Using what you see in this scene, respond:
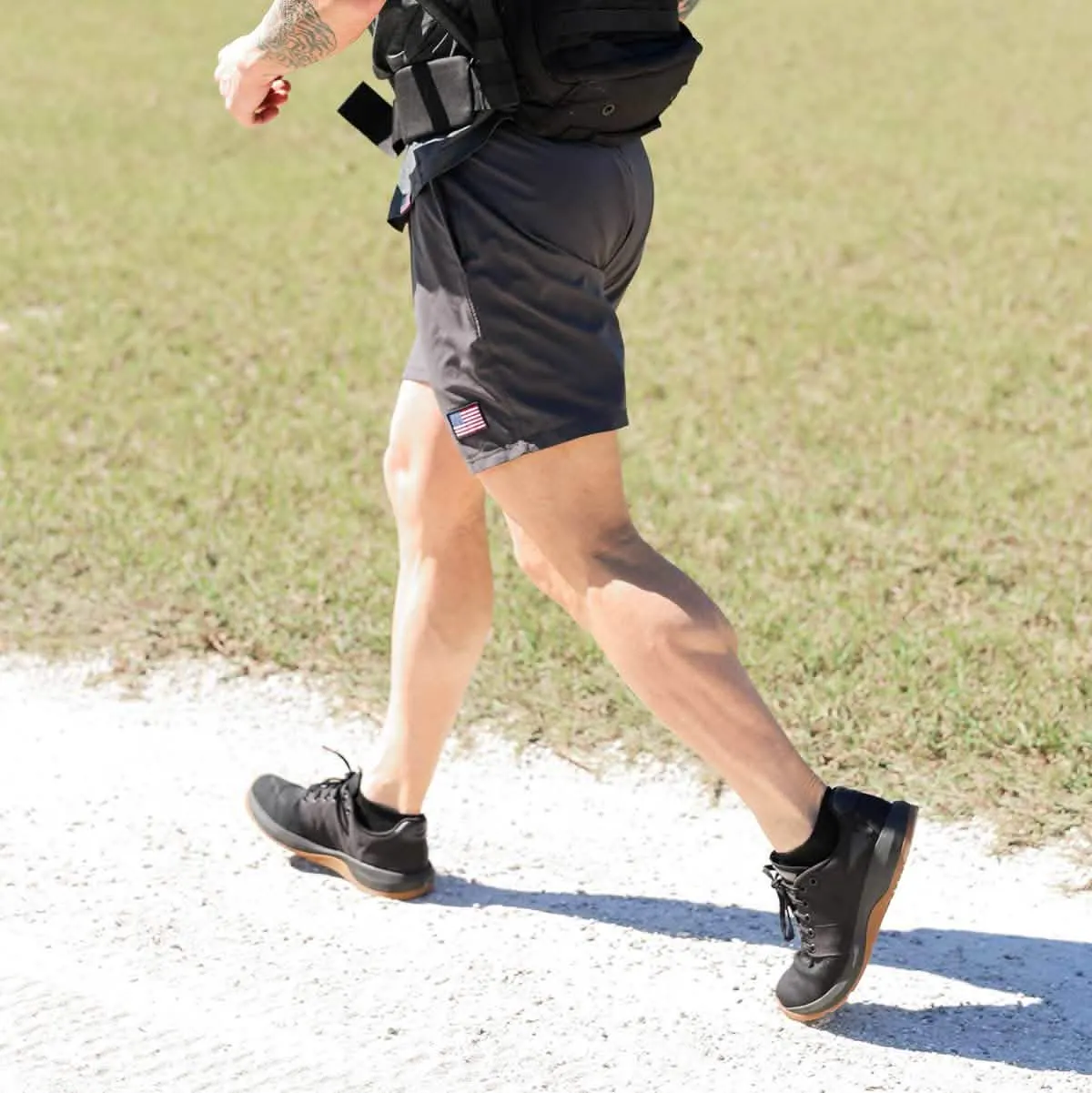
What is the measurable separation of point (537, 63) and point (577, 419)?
52cm

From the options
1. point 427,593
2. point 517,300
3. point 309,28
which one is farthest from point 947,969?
point 309,28

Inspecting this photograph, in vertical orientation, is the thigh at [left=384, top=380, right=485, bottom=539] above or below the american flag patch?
below

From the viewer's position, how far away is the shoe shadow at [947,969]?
2941 mm

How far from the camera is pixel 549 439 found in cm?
282

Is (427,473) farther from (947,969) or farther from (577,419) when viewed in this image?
(947,969)

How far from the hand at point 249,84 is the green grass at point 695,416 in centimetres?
159

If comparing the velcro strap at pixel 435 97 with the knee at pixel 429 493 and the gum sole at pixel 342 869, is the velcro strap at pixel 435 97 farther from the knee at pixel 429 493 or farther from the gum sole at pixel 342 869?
the gum sole at pixel 342 869

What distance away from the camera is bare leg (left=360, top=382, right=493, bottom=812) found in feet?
10.5

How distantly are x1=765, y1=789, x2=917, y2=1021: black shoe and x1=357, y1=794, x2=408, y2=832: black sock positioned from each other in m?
0.80

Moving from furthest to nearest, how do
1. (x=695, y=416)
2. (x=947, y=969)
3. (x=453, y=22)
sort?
1. (x=695, y=416)
2. (x=947, y=969)
3. (x=453, y=22)

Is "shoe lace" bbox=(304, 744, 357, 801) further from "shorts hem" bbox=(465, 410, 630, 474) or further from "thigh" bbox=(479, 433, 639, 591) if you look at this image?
"shorts hem" bbox=(465, 410, 630, 474)

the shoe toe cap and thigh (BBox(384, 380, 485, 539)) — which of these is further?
the shoe toe cap

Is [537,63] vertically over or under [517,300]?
over

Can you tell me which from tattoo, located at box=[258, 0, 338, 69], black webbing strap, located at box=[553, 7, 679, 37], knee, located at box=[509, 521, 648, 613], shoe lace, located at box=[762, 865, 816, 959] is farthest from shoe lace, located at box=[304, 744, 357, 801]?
black webbing strap, located at box=[553, 7, 679, 37]
